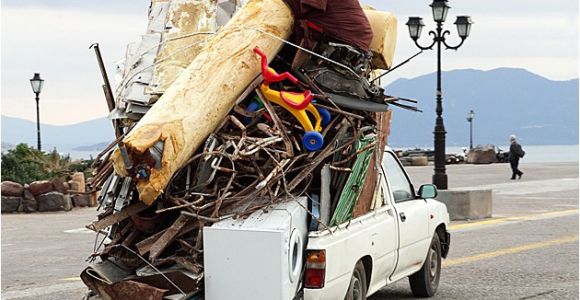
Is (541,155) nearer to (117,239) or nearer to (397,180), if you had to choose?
(397,180)

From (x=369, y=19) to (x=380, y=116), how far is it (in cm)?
98

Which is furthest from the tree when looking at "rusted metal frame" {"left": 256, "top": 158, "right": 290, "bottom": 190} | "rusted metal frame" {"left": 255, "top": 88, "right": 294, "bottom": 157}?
"rusted metal frame" {"left": 256, "top": 158, "right": 290, "bottom": 190}

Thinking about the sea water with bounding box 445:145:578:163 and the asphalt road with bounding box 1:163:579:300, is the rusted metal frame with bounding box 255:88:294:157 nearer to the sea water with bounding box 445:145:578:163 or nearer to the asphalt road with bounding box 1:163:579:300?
the asphalt road with bounding box 1:163:579:300

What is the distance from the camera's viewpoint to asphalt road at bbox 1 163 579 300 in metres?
12.2

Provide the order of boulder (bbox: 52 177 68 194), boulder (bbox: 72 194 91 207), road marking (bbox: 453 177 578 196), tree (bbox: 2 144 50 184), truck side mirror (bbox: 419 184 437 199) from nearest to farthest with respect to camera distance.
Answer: truck side mirror (bbox: 419 184 437 199) < boulder (bbox: 52 177 68 194) < boulder (bbox: 72 194 91 207) < tree (bbox: 2 144 50 184) < road marking (bbox: 453 177 578 196)

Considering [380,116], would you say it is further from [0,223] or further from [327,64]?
[0,223]

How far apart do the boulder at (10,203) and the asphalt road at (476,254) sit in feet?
2.62

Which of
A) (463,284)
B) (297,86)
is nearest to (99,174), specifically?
(297,86)

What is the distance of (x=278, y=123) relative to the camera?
8211 millimetres

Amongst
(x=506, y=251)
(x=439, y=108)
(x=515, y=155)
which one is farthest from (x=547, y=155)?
(x=506, y=251)

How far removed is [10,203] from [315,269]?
64.2ft

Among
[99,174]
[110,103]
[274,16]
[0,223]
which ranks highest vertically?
[274,16]

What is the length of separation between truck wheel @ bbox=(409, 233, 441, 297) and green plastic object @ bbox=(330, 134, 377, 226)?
110 inches

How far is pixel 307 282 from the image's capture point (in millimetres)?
7938
